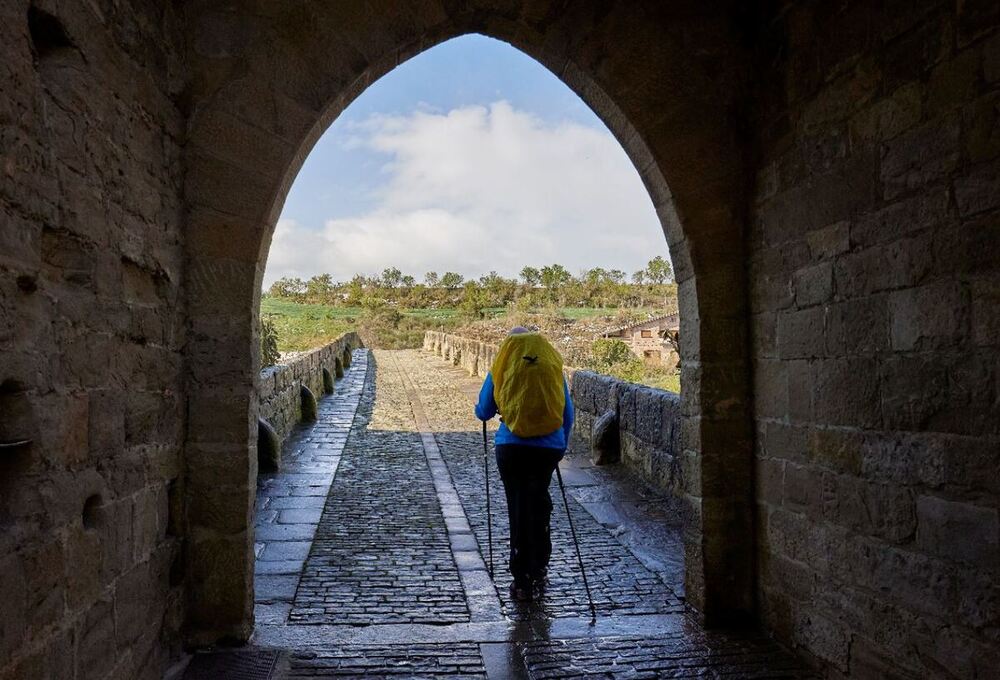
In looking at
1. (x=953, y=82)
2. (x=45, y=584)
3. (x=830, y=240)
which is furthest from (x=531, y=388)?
(x=45, y=584)

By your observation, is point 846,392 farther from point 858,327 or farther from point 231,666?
point 231,666

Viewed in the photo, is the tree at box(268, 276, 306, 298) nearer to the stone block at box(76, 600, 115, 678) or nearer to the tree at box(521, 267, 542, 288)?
the tree at box(521, 267, 542, 288)

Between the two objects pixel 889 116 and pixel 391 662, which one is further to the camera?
pixel 391 662

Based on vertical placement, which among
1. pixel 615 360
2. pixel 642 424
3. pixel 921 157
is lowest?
pixel 642 424

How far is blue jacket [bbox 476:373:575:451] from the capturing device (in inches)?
153

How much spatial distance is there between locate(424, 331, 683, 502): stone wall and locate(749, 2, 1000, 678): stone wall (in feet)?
7.93

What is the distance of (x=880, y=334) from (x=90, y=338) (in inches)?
108

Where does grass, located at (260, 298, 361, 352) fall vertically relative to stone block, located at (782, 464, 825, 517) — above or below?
above

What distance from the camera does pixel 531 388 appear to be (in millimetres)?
3865

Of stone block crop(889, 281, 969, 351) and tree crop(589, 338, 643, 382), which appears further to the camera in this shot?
tree crop(589, 338, 643, 382)

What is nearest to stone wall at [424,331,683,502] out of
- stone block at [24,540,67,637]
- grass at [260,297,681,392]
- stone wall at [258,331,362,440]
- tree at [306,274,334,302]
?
stone wall at [258,331,362,440]

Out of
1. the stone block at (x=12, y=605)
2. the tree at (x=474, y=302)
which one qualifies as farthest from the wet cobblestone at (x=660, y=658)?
the tree at (x=474, y=302)

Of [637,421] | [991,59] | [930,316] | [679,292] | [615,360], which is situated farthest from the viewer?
[615,360]

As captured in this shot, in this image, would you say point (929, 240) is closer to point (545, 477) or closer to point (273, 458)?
point (545, 477)
